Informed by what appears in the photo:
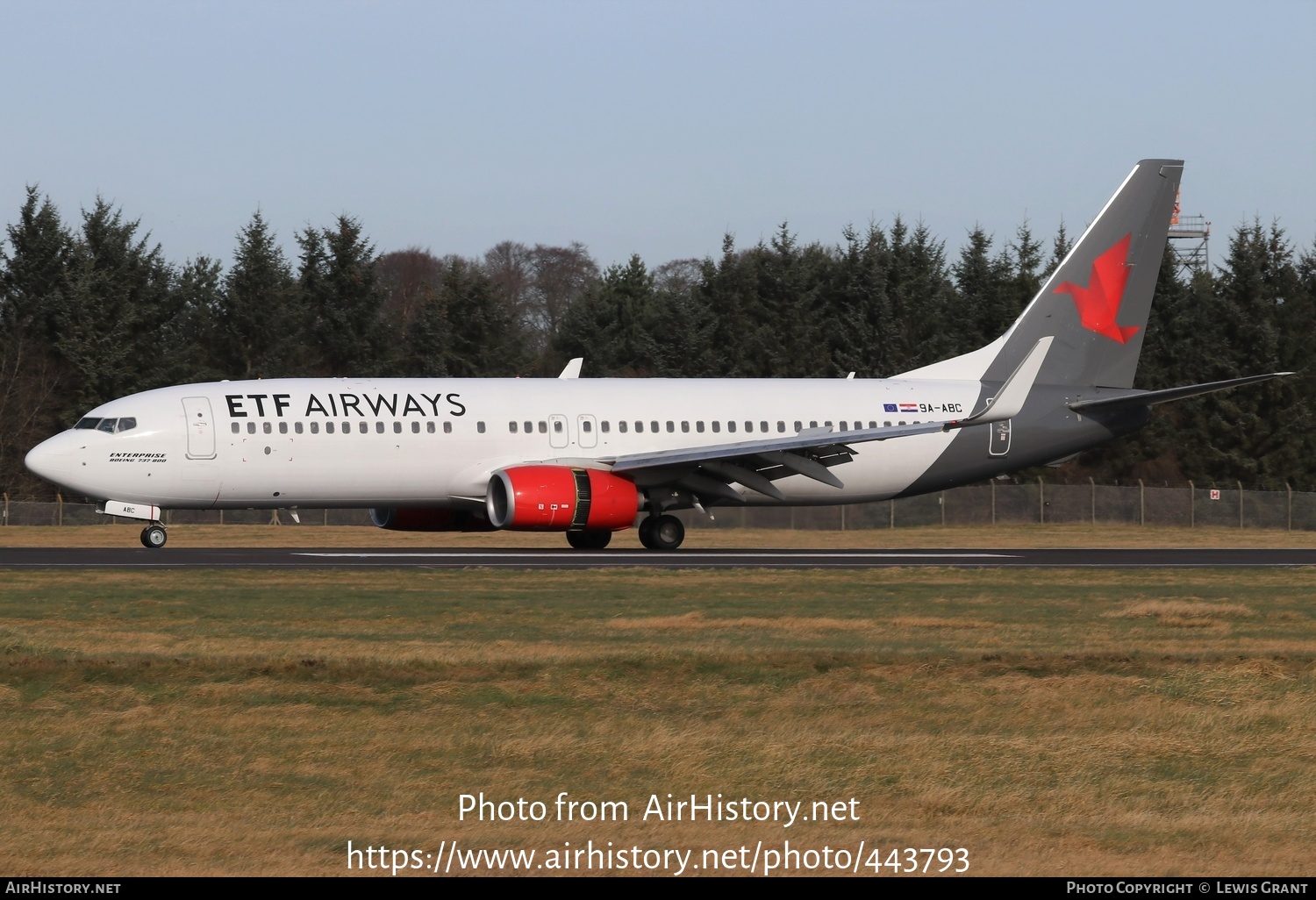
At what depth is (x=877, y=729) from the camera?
13.9 meters

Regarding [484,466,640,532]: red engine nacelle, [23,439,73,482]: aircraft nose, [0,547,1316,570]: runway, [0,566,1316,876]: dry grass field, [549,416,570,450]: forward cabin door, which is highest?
[549,416,570,450]: forward cabin door

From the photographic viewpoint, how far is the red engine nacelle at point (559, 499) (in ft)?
111

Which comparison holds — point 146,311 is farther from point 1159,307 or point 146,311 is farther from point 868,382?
point 1159,307

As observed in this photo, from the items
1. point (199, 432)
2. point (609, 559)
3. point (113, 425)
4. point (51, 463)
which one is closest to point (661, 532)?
point (609, 559)

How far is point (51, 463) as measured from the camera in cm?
3394

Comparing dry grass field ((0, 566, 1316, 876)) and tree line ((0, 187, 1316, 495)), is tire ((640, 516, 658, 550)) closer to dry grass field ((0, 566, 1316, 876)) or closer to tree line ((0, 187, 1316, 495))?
dry grass field ((0, 566, 1316, 876))

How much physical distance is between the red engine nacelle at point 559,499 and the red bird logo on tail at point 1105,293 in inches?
508

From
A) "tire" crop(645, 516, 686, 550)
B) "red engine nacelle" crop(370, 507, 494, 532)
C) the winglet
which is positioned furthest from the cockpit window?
the winglet

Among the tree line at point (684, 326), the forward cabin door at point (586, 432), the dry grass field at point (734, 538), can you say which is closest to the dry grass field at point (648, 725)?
the forward cabin door at point (586, 432)

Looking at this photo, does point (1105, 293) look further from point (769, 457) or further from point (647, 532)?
point (647, 532)

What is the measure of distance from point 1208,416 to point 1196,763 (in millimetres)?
61789

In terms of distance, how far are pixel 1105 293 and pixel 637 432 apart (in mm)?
12410

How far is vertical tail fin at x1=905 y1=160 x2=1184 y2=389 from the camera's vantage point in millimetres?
41188

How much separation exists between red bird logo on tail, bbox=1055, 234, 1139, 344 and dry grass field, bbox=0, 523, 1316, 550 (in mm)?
5939
